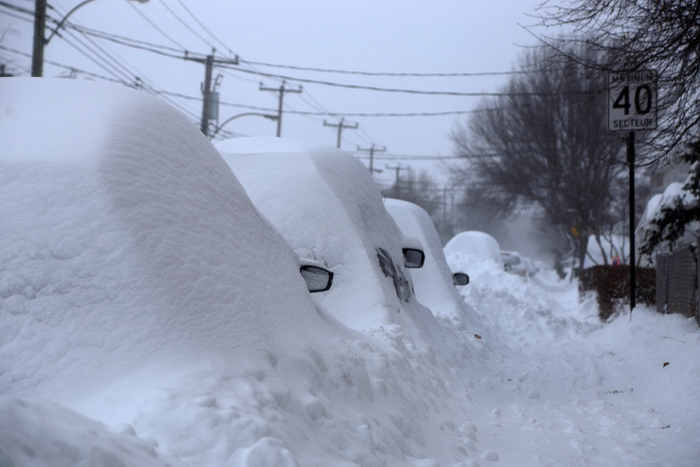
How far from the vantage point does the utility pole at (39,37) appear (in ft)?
36.3

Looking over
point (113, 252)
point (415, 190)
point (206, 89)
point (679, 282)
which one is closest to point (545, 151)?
point (206, 89)

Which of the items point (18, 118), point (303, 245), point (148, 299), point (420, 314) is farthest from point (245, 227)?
point (420, 314)

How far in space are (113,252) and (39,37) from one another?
34.5 ft

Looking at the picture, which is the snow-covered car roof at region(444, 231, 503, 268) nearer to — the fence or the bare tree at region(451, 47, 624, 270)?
the bare tree at region(451, 47, 624, 270)

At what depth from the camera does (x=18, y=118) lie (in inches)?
116

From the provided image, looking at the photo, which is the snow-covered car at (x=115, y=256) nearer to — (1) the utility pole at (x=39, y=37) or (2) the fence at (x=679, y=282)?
(2) the fence at (x=679, y=282)

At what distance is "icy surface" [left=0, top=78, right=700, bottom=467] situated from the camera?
2223 millimetres

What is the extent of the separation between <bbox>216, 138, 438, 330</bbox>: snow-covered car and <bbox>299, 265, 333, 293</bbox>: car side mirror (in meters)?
1.01

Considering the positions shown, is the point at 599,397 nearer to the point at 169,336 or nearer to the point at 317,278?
the point at 317,278

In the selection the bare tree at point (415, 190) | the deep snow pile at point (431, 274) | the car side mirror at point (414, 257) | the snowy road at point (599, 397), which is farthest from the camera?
the bare tree at point (415, 190)

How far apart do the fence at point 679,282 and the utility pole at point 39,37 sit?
1111 cm

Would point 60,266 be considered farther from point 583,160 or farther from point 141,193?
point 583,160

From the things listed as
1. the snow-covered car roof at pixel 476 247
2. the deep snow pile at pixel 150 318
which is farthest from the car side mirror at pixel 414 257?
the snow-covered car roof at pixel 476 247

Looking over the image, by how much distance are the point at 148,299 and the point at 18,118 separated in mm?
1197
